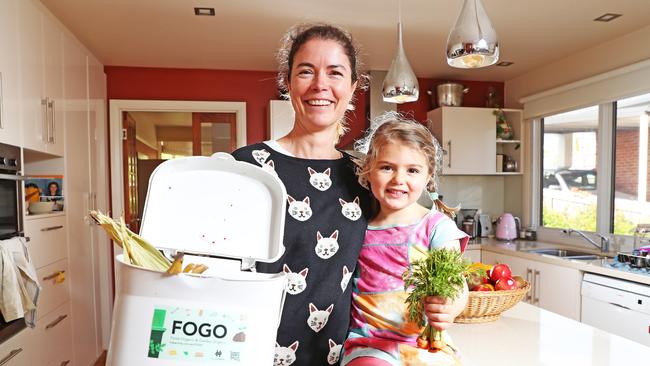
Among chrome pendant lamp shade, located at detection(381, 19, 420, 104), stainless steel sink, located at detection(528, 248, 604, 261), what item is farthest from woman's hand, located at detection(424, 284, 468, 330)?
stainless steel sink, located at detection(528, 248, 604, 261)

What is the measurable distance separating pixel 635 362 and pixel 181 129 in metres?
7.11

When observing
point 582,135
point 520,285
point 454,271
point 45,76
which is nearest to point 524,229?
point 582,135

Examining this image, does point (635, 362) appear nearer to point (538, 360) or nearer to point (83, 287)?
point (538, 360)

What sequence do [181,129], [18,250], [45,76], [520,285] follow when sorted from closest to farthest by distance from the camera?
[520,285]
[18,250]
[45,76]
[181,129]

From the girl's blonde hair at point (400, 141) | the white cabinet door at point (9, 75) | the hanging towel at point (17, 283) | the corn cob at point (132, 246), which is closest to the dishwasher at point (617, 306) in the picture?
the girl's blonde hair at point (400, 141)

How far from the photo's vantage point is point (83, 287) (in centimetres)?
293

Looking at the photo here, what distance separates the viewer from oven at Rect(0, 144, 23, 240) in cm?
190

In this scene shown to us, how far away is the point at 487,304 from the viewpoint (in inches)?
51.9

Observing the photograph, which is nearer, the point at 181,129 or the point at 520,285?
the point at 520,285

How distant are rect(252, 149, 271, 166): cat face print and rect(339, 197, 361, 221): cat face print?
20 cm

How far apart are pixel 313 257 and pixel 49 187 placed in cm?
233

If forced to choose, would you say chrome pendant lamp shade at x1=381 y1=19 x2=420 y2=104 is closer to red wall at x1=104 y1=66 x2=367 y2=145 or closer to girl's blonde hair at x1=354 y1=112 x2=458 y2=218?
girl's blonde hair at x1=354 y1=112 x2=458 y2=218

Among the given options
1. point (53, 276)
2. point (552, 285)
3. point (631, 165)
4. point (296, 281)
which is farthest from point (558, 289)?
point (53, 276)

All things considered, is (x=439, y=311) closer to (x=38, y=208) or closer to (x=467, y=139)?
(x=38, y=208)
